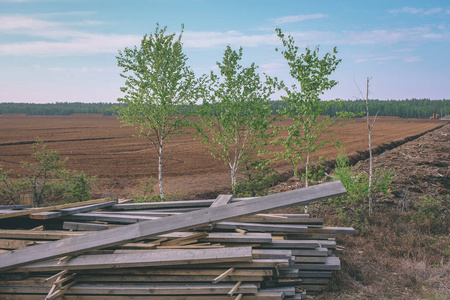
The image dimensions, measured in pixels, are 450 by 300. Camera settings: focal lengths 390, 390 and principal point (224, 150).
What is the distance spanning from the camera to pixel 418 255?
9352mm

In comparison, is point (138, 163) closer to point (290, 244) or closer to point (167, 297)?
point (290, 244)

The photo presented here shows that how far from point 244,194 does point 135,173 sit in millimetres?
14091

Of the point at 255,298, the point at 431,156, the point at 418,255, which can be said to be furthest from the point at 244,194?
the point at 431,156

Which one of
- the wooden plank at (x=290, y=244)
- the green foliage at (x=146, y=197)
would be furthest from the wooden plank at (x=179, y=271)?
the green foliage at (x=146, y=197)

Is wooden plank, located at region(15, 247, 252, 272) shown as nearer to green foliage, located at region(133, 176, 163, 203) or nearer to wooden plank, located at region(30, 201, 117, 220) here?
wooden plank, located at region(30, 201, 117, 220)

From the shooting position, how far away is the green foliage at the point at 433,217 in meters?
11.5

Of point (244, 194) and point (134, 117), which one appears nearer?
point (244, 194)

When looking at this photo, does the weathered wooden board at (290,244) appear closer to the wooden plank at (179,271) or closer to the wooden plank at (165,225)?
the wooden plank at (179,271)

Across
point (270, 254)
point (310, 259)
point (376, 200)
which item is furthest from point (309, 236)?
point (376, 200)

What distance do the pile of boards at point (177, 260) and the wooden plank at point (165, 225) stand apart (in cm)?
2

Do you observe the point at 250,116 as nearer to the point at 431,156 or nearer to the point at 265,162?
the point at 265,162

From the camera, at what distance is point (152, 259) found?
6648 mm

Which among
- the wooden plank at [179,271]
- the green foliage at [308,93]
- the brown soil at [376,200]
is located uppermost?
the green foliage at [308,93]

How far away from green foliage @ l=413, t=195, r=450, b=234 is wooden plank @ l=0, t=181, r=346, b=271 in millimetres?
7220
